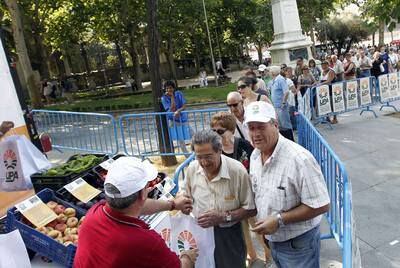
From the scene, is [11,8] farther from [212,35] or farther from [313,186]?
[212,35]

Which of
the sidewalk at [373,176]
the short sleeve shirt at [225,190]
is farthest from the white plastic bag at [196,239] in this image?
the sidewalk at [373,176]

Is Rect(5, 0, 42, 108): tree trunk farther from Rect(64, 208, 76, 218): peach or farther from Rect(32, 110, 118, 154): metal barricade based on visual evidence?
Rect(64, 208, 76, 218): peach

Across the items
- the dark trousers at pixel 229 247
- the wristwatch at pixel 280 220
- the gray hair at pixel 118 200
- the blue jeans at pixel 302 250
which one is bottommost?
the dark trousers at pixel 229 247

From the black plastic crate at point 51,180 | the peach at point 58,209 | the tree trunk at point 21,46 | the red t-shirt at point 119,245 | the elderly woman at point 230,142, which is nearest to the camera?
the red t-shirt at point 119,245

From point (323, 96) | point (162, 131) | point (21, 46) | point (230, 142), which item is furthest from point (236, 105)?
point (21, 46)

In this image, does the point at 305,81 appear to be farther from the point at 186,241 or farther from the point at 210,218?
the point at 210,218

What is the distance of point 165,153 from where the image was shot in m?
8.55

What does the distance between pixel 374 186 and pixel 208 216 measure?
13.5ft

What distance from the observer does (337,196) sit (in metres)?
4.13

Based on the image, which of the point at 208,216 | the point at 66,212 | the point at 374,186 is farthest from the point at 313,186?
the point at 374,186

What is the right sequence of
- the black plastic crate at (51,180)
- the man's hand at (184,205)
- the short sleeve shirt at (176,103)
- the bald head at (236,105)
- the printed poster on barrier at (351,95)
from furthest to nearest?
the printed poster on barrier at (351,95) < the short sleeve shirt at (176,103) < the bald head at (236,105) < the black plastic crate at (51,180) < the man's hand at (184,205)

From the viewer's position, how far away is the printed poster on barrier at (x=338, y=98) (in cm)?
1057

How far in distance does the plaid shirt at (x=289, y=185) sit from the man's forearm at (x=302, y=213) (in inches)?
1.3

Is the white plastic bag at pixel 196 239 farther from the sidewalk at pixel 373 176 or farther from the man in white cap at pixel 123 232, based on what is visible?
the sidewalk at pixel 373 176
